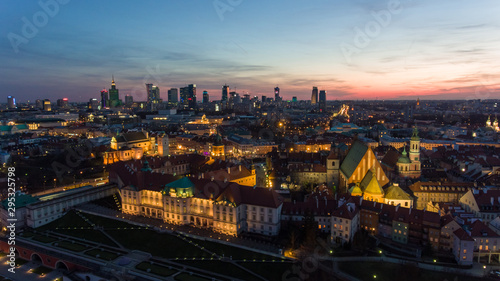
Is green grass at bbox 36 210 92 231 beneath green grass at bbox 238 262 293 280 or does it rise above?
above

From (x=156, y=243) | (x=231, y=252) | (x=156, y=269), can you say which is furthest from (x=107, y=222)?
(x=231, y=252)

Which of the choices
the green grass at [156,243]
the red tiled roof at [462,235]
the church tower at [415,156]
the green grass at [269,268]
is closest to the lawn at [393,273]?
the red tiled roof at [462,235]

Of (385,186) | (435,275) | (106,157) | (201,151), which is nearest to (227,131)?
(201,151)

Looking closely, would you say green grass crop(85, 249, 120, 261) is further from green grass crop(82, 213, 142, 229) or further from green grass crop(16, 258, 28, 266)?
green grass crop(16, 258, 28, 266)

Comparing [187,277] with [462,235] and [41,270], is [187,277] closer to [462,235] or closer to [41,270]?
[41,270]

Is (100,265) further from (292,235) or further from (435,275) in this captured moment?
(435,275)

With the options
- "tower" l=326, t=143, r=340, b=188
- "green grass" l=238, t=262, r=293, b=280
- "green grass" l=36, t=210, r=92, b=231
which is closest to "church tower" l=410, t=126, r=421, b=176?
"tower" l=326, t=143, r=340, b=188

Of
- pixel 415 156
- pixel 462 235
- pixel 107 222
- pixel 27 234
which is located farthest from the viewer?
pixel 415 156
